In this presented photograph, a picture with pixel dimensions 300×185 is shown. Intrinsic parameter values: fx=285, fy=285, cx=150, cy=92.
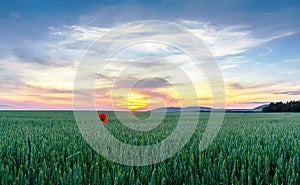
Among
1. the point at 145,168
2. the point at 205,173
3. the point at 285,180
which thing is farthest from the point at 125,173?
the point at 285,180

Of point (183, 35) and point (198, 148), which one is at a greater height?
point (183, 35)

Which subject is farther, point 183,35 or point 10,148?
point 183,35

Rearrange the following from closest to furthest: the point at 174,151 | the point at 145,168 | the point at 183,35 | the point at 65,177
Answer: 1. the point at 65,177
2. the point at 145,168
3. the point at 174,151
4. the point at 183,35

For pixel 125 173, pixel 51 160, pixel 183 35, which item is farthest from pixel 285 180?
pixel 183 35

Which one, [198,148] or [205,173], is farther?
[198,148]

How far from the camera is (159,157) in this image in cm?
321

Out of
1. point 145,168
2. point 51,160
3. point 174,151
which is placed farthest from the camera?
point 174,151

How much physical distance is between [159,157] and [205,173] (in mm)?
805

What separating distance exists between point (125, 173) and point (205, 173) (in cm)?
71

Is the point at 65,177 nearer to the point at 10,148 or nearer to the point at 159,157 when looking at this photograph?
the point at 159,157

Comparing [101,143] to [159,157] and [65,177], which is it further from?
[65,177]

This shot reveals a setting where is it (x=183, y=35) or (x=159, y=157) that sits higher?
(x=183, y=35)

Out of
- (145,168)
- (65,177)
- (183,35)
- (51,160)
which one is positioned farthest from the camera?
(183,35)

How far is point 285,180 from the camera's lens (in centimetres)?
256
